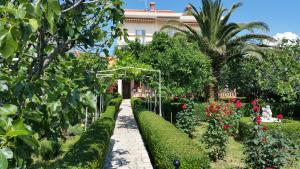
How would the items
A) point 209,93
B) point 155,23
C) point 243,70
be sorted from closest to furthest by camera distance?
point 209,93 < point 243,70 < point 155,23

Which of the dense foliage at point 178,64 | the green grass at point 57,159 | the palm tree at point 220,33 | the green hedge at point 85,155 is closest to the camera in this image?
the green hedge at point 85,155

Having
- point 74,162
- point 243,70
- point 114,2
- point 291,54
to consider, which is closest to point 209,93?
point 243,70

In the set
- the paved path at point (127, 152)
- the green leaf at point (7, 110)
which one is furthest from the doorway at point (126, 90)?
the green leaf at point (7, 110)

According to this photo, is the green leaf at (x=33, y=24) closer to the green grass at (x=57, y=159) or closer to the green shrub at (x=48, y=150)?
the green grass at (x=57, y=159)

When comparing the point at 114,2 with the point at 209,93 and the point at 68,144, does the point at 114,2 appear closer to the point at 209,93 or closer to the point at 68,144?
the point at 68,144

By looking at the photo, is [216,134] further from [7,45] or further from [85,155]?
[7,45]

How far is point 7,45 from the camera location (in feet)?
4.85

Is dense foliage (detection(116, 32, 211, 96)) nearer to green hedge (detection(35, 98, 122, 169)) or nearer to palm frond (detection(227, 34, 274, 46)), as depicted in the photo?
palm frond (detection(227, 34, 274, 46))

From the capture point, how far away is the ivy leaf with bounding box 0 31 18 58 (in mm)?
1467

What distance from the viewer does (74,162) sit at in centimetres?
615

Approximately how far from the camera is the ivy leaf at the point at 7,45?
1.47 metres

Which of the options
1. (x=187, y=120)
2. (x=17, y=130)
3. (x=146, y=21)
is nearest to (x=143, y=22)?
(x=146, y=21)

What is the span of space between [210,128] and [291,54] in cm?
1238

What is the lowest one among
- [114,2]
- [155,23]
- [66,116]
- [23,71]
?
[66,116]
